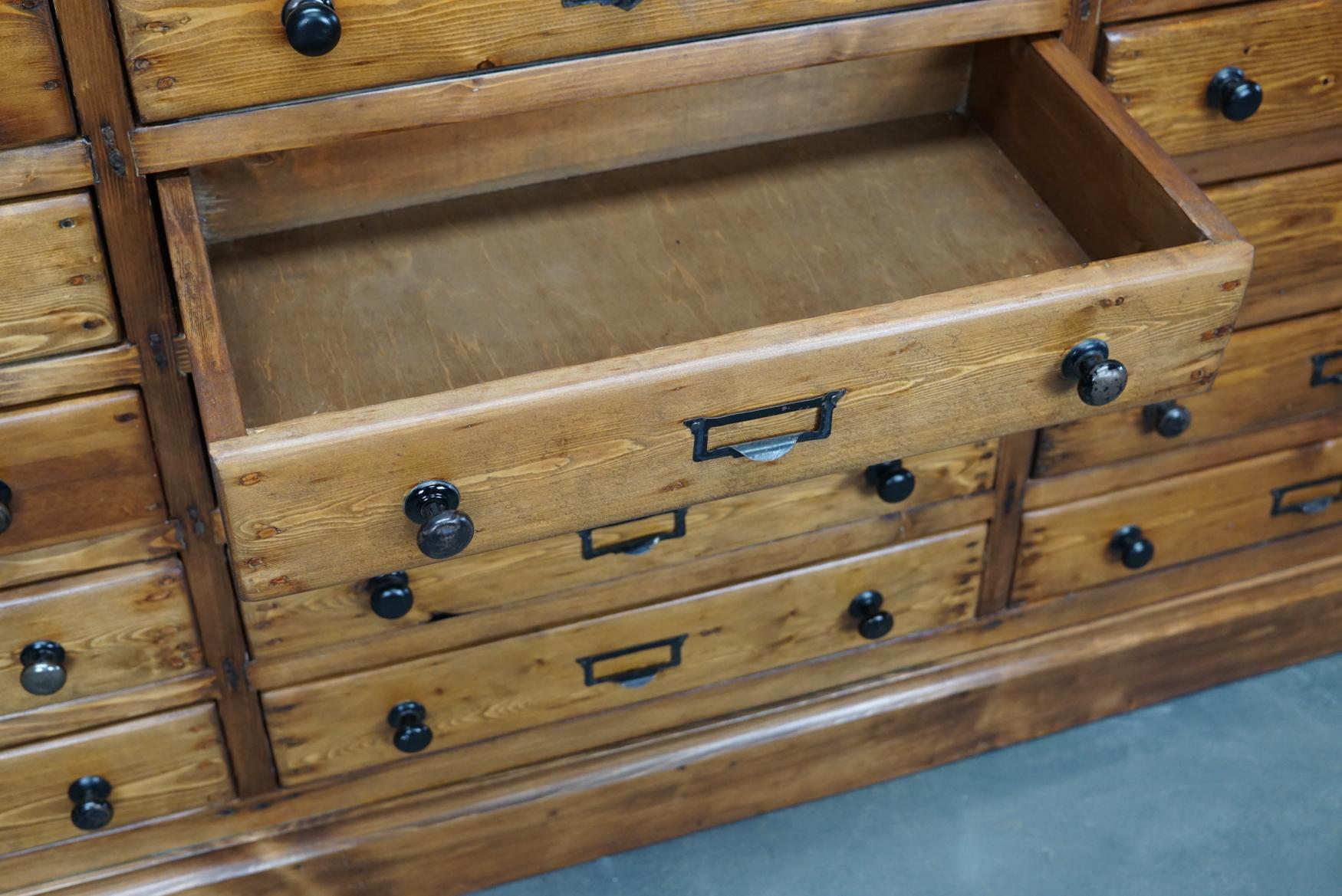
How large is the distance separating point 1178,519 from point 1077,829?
1.23 ft

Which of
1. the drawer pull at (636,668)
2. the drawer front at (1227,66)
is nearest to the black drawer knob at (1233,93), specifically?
the drawer front at (1227,66)

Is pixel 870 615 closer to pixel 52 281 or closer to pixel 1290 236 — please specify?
pixel 1290 236

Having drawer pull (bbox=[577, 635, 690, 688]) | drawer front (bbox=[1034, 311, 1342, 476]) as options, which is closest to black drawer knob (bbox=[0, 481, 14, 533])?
drawer pull (bbox=[577, 635, 690, 688])

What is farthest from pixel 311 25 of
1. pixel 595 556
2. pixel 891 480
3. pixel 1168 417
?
pixel 1168 417

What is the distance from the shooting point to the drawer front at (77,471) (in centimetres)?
122

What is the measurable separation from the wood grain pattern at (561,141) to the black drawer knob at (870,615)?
0.50m

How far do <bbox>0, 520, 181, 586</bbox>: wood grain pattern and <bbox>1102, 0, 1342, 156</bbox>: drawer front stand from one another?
3.06 feet

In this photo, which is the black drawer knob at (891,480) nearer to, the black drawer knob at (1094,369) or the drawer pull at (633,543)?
the drawer pull at (633,543)

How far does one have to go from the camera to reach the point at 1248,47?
1.37 meters

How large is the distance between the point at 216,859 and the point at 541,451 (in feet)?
2.47

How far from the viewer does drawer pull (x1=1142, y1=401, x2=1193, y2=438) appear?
1580mm

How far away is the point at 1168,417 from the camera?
1576 millimetres

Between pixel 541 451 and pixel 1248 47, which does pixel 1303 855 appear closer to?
pixel 1248 47

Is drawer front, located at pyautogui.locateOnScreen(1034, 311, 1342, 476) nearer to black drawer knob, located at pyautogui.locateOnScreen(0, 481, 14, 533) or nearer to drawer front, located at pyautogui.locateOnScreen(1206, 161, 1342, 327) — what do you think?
drawer front, located at pyautogui.locateOnScreen(1206, 161, 1342, 327)
